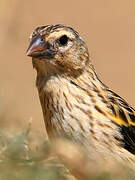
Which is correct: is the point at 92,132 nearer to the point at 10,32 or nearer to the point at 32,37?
the point at 32,37

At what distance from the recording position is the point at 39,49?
575cm

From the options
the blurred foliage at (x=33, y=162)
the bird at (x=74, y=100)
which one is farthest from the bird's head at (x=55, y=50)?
the blurred foliage at (x=33, y=162)

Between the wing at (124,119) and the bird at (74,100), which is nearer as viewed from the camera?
the bird at (74,100)

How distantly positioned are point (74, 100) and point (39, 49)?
1.57 feet

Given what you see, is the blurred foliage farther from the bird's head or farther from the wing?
the wing

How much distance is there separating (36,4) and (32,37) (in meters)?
4.84

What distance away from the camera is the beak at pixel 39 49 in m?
5.74

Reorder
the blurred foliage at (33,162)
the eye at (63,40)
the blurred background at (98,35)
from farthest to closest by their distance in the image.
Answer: the blurred background at (98,35)
the eye at (63,40)
the blurred foliage at (33,162)

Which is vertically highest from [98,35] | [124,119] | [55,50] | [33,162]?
[55,50]

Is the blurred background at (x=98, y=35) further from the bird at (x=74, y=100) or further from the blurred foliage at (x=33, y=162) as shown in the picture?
the blurred foliage at (x=33, y=162)

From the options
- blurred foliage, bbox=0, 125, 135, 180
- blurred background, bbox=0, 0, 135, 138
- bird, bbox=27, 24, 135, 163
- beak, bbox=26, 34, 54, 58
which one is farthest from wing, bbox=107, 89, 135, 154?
blurred background, bbox=0, 0, 135, 138

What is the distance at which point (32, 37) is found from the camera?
597 cm

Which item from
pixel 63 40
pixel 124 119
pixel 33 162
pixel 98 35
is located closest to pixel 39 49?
pixel 63 40

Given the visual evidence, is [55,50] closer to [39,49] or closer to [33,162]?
[39,49]
